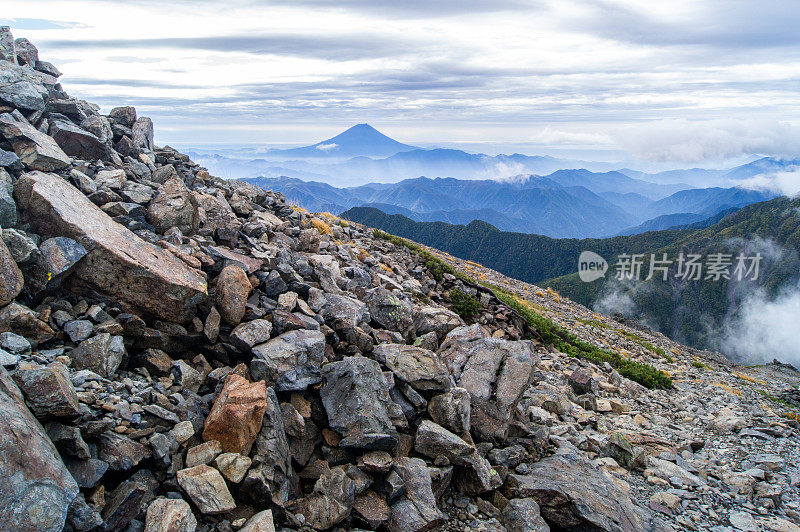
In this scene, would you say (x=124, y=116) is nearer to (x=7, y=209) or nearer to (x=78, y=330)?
(x=7, y=209)

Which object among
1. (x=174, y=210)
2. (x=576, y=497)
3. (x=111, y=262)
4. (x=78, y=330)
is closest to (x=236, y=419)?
(x=78, y=330)

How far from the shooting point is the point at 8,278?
325 inches

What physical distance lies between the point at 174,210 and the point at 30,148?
412 centimetres

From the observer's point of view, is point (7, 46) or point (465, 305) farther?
point (465, 305)

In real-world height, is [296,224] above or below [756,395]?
above

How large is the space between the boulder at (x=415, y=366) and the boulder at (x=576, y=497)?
3.02 m

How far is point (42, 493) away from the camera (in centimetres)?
582

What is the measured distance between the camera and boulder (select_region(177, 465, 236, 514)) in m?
7.26

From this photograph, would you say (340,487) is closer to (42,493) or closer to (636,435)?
(42,493)

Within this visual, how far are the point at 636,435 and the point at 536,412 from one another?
4.42m

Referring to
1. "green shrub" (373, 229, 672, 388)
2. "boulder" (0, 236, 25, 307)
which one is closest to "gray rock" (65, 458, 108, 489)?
"boulder" (0, 236, 25, 307)

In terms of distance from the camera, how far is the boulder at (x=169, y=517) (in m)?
6.77

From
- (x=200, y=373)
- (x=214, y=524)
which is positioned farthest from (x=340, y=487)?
(x=200, y=373)

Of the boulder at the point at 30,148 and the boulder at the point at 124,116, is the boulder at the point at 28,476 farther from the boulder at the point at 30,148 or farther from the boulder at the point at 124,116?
the boulder at the point at 124,116
